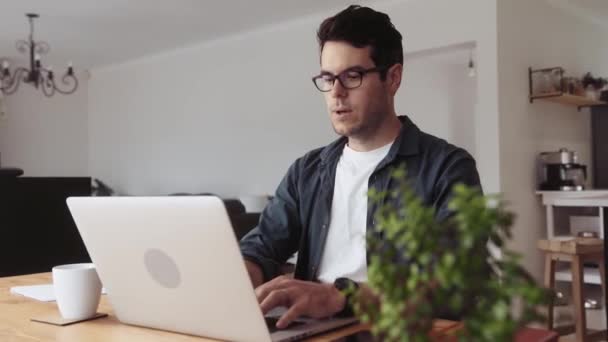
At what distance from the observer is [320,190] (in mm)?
1560

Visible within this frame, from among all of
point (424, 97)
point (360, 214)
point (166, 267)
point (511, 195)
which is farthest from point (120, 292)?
point (424, 97)

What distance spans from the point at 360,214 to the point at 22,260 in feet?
2.66

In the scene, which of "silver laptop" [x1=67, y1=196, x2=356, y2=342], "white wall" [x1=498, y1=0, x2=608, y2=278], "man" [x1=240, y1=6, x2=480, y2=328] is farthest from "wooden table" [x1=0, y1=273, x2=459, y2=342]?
"white wall" [x1=498, y1=0, x2=608, y2=278]

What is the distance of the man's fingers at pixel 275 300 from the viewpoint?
3.26ft

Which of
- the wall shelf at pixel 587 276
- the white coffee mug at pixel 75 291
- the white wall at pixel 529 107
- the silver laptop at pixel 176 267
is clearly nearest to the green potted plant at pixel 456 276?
the silver laptop at pixel 176 267

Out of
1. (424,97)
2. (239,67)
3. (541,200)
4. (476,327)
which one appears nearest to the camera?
(476,327)

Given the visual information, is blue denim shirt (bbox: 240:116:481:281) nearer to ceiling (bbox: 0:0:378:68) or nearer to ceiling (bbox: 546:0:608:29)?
ceiling (bbox: 0:0:378:68)

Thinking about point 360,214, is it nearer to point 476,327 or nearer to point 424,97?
point 476,327

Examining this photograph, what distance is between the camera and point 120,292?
1031mm

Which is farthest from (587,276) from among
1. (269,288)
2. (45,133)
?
(45,133)

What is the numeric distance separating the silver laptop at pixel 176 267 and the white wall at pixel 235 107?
327 cm

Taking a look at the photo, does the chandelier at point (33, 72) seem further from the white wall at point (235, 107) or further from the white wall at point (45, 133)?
the white wall at point (235, 107)

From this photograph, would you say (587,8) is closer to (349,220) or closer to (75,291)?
(349,220)

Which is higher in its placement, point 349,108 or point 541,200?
point 349,108
